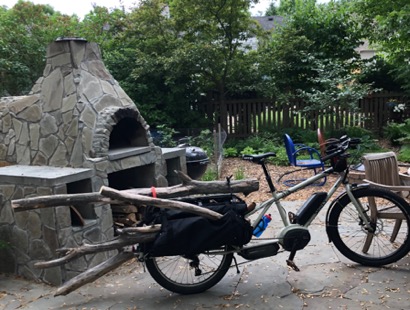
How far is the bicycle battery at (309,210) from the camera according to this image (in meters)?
3.61

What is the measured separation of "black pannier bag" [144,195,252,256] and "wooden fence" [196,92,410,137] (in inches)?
320

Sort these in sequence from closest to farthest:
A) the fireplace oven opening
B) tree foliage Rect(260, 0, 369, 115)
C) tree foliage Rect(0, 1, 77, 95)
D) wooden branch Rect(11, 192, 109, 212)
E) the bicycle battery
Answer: wooden branch Rect(11, 192, 109, 212), the bicycle battery, the fireplace oven opening, tree foliage Rect(0, 1, 77, 95), tree foliage Rect(260, 0, 369, 115)

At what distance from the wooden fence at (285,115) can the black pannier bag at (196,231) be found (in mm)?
8131

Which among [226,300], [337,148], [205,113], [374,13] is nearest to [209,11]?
[205,113]

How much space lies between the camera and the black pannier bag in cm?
326

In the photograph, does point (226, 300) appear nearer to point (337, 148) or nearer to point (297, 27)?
point (337, 148)

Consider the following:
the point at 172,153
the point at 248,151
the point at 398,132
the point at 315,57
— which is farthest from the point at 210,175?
the point at 315,57

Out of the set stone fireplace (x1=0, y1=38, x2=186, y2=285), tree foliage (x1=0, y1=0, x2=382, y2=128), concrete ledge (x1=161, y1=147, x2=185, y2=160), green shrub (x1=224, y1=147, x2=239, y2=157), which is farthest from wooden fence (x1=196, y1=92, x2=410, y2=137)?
stone fireplace (x1=0, y1=38, x2=186, y2=285)

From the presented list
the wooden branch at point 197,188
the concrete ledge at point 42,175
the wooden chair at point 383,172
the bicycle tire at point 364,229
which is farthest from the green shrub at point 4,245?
the wooden chair at point 383,172

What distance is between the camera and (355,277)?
361 cm

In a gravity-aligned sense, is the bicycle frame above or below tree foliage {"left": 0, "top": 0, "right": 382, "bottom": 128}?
below

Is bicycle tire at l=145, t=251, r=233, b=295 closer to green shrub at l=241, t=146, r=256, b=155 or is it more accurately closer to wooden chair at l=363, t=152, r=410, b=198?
wooden chair at l=363, t=152, r=410, b=198

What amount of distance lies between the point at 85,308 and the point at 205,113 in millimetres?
8549

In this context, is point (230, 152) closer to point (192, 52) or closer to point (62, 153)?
point (192, 52)
